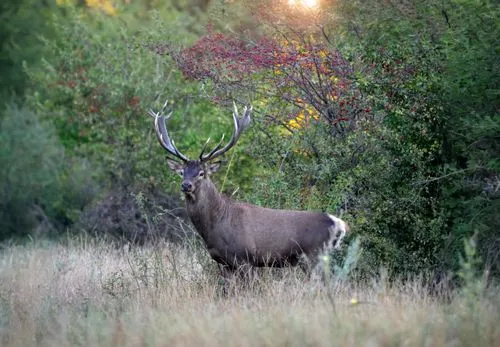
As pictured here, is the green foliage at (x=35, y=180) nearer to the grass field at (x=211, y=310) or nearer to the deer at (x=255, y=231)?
the grass field at (x=211, y=310)

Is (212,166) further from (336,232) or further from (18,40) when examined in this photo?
(18,40)

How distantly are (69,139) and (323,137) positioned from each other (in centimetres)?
990

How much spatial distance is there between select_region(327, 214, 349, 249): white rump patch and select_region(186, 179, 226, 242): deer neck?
54.8 inches

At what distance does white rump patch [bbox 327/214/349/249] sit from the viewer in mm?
11227

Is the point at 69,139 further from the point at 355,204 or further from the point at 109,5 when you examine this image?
the point at 109,5

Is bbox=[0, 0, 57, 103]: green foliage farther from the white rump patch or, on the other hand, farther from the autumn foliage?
the white rump patch

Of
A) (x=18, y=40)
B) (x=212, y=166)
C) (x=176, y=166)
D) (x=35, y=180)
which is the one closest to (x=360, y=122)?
(x=212, y=166)

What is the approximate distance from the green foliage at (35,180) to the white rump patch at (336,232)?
1162 cm

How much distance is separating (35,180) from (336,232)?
552 inches

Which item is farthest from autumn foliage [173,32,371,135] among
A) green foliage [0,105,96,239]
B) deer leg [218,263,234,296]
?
green foliage [0,105,96,239]

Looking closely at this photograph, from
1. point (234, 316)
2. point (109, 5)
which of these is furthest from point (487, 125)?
point (109, 5)

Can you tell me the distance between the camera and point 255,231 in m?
11.4

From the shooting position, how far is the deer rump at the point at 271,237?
11.3 meters

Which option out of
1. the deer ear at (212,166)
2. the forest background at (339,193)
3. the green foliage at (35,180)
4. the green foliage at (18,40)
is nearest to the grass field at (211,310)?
the forest background at (339,193)
